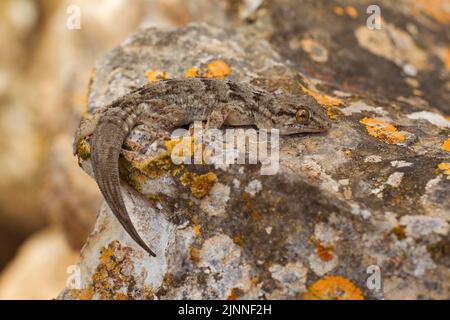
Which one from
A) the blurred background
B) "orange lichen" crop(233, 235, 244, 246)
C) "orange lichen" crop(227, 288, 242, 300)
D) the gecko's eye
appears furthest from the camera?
the blurred background

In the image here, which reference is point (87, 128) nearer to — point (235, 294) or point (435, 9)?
point (235, 294)

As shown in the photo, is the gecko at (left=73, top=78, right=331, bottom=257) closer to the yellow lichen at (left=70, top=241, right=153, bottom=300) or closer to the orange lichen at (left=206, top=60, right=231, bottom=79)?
the orange lichen at (left=206, top=60, right=231, bottom=79)

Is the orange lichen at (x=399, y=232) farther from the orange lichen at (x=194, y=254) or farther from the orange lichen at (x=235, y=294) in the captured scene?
the orange lichen at (x=194, y=254)

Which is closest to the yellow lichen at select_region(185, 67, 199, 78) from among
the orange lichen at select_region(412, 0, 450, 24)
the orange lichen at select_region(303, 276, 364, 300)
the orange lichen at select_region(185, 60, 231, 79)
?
the orange lichen at select_region(185, 60, 231, 79)

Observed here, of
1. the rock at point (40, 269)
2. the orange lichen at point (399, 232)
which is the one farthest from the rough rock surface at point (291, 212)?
the rock at point (40, 269)
